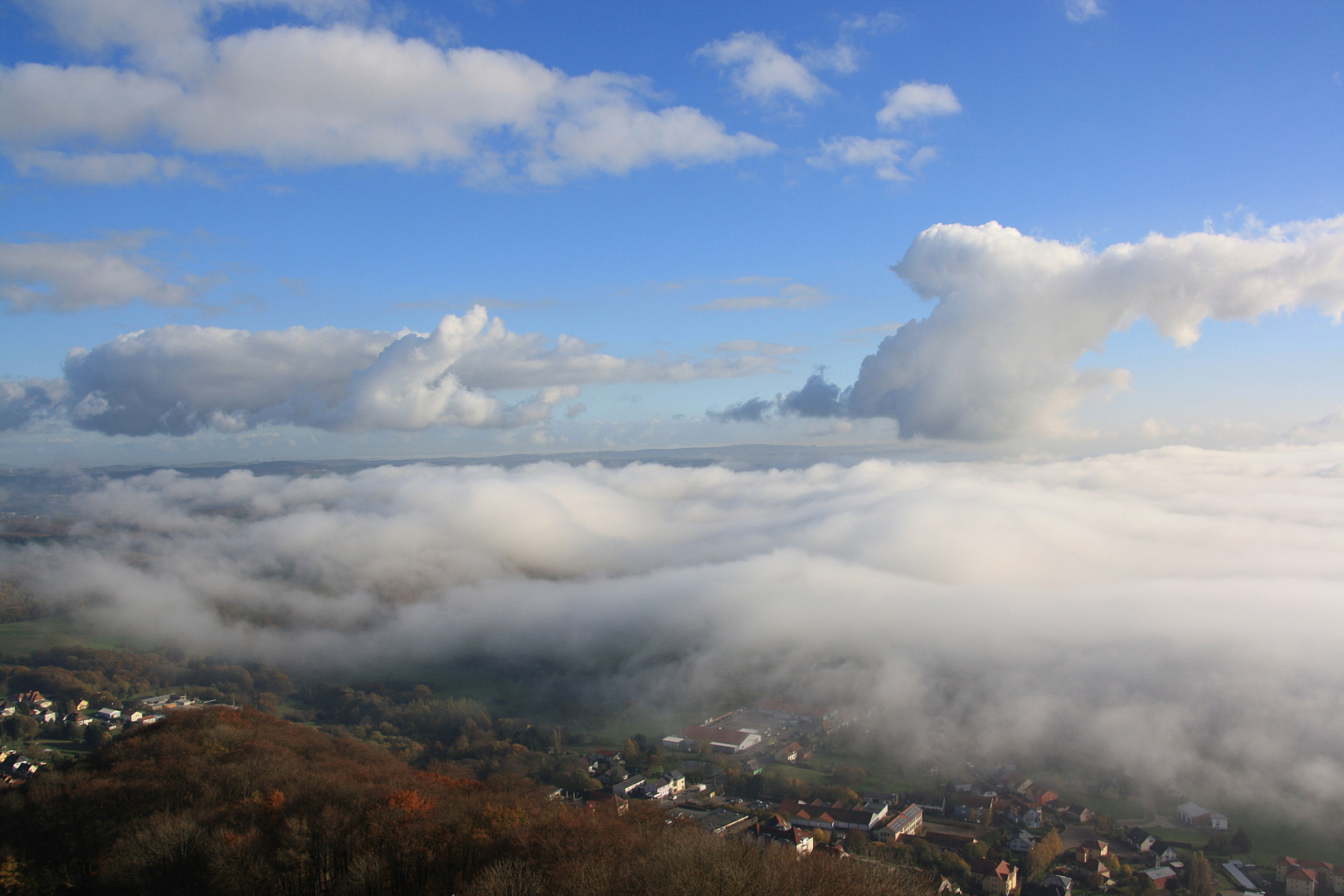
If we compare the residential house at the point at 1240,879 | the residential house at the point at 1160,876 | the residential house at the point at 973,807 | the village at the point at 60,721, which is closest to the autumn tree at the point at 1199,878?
the residential house at the point at 1160,876

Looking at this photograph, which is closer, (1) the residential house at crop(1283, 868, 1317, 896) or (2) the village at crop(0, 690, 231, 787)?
(1) the residential house at crop(1283, 868, 1317, 896)

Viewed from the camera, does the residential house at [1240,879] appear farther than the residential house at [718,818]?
No

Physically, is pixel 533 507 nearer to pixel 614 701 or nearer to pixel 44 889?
pixel 614 701

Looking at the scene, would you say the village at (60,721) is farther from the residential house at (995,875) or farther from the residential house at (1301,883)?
the residential house at (1301,883)

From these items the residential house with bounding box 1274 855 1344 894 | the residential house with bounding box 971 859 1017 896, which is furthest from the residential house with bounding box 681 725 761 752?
the residential house with bounding box 1274 855 1344 894

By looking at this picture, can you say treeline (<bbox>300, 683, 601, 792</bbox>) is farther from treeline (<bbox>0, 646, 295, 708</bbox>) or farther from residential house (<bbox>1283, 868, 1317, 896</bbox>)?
residential house (<bbox>1283, 868, 1317, 896</bbox>)

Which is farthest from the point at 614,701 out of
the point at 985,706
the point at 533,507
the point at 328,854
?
the point at 533,507
